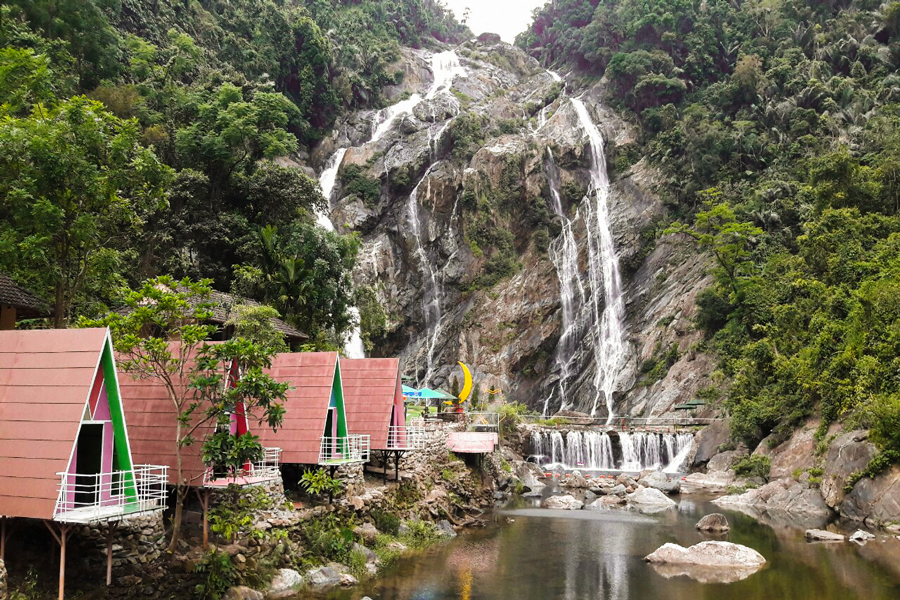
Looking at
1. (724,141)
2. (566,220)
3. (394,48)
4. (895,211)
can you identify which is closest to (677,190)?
(724,141)

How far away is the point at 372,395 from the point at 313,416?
13.8 feet

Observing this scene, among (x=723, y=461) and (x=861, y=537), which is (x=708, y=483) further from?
(x=861, y=537)

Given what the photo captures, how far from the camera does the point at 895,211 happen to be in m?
35.1

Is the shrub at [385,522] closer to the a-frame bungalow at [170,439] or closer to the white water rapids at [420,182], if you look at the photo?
the a-frame bungalow at [170,439]

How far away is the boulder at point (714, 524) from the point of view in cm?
2145

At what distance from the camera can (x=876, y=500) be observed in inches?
847

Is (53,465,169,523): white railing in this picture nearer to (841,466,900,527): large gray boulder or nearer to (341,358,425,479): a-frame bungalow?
(341,358,425,479): a-frame bungalow

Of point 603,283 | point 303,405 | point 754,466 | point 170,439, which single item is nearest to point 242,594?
point 170,439

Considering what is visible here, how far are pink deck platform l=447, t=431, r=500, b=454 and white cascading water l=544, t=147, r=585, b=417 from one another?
Result: 1892cm

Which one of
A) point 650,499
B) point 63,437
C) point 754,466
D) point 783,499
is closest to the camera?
point 63,437

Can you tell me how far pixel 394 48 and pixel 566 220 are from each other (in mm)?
30832

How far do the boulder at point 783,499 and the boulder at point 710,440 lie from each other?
5.66 meters

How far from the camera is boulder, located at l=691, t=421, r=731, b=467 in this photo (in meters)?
33.0

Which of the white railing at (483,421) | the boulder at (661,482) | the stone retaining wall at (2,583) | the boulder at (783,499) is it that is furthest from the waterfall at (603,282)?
the stone retaining wall at (2,583)
